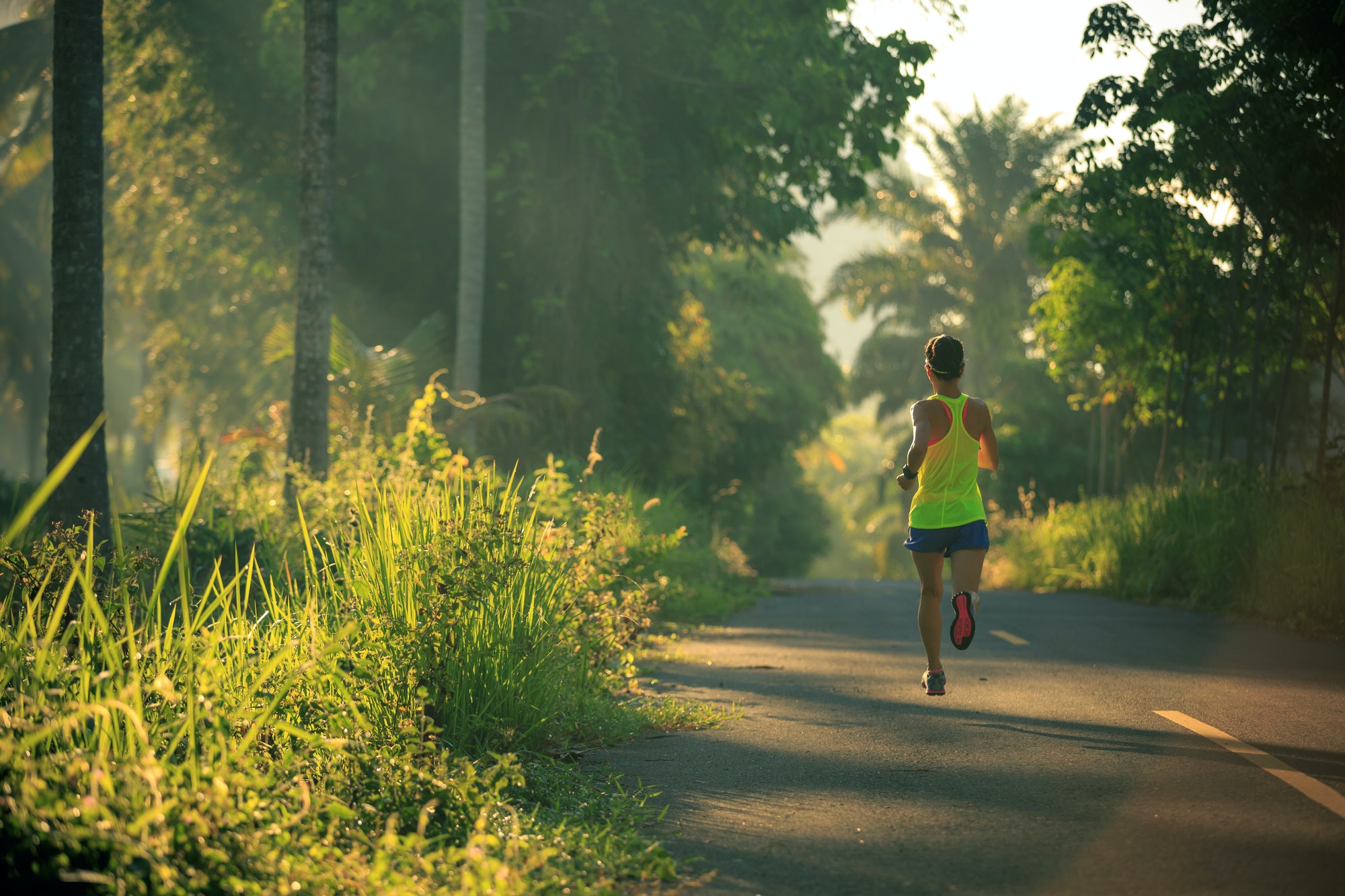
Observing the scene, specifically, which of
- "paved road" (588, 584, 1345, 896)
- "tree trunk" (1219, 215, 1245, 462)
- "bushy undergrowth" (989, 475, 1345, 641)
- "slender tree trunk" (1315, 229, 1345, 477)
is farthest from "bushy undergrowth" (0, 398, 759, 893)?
"tree trunk" (1219, 215, 1245, 462)

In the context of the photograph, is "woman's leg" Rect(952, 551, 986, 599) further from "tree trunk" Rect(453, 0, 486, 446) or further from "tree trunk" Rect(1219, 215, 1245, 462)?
"tree trunk" Rect(1219, 215, 1245, 462)

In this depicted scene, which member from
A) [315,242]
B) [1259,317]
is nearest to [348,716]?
[315,242]

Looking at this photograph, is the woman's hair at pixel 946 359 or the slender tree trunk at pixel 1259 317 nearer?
the woman's hair at pixel 946 359

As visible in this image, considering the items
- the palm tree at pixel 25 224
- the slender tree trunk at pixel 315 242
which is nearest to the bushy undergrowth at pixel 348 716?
the slender tree trunk at pixel 315 242

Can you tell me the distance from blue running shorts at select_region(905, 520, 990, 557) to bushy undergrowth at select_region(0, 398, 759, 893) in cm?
168

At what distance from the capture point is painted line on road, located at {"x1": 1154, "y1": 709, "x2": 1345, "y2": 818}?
17.2 ft

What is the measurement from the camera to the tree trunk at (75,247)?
9625 mm

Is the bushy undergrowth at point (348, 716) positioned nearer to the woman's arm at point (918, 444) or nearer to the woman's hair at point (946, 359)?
the woman's arm at point (918, 444)

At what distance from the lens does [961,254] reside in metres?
49.7

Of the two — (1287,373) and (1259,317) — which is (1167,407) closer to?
(1259,317)

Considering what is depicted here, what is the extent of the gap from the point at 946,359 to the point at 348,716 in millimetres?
4047

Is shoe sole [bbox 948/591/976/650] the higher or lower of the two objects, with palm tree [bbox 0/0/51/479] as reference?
lower

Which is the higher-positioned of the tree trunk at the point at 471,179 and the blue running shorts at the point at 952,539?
the tree trunk at the point at 471,179

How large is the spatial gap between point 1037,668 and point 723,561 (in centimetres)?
1325
